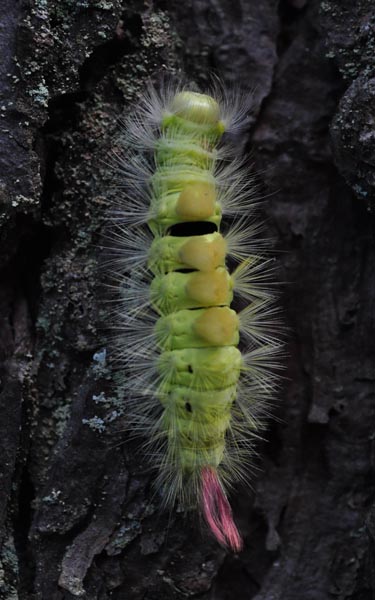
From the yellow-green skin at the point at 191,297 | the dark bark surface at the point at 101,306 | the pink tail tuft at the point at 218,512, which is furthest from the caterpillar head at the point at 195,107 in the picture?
the pink tail tuft at the point at 218,512

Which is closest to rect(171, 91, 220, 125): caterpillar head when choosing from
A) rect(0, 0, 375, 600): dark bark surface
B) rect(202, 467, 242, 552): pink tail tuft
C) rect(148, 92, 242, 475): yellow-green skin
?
rect(148, 92, 242, 475): yellow-green skin

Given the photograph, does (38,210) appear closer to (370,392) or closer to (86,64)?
(86,64)

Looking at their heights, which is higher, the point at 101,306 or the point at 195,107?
the point at 195,107

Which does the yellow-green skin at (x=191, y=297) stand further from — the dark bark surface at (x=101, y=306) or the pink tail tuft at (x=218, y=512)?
the dark bark surface at (x=101, y=306)

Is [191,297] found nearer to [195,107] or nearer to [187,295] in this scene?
[187,295]

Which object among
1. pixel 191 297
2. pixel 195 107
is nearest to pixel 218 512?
pixel 191 297
